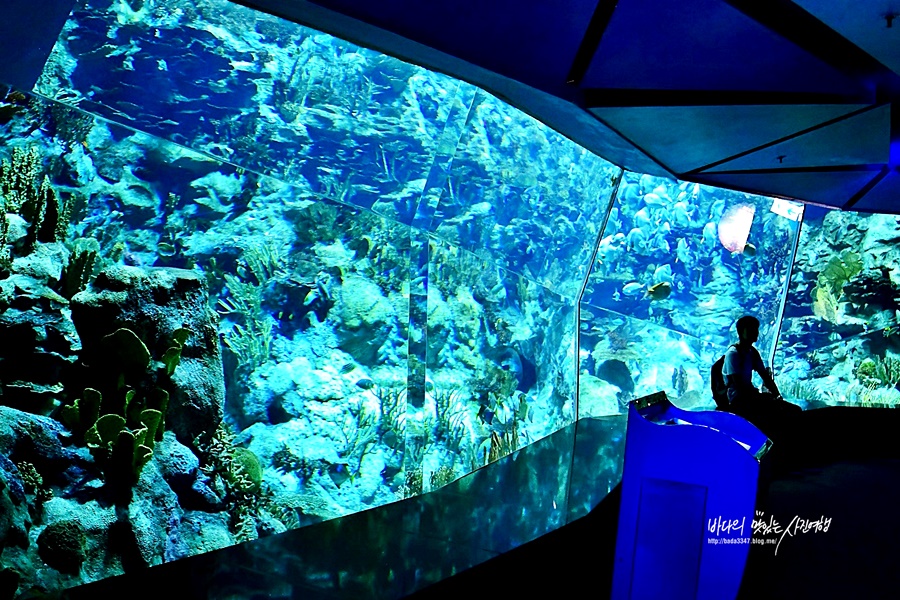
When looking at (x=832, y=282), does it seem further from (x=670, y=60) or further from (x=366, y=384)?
(x=366, y=384)

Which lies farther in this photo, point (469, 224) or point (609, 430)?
point (609, 430)

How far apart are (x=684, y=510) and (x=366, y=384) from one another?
330 cm

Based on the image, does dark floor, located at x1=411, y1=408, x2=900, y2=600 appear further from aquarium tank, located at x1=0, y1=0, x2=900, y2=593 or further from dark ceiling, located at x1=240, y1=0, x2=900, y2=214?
dark ceiling, located at x1=240, y1=0, x2=900, y2=214

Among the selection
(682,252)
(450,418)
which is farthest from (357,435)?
(682,252)

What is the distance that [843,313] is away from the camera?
11.9 m

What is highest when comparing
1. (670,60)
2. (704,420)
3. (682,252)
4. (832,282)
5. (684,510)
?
(670,60)

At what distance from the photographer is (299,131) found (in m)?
4.76

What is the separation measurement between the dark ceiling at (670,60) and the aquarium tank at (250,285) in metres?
0.78

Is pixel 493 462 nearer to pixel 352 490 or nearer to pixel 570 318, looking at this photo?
pixel 352 490

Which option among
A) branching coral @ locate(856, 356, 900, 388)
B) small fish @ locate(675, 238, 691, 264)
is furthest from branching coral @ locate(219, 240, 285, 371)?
branching coral @ locate(856, 356, 900, 388)

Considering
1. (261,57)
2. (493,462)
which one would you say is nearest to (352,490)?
(493,462)

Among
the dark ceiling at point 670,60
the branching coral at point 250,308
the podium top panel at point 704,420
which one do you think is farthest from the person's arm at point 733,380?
the branching coral at point 250,308

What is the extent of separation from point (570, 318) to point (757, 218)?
4537 millimetres

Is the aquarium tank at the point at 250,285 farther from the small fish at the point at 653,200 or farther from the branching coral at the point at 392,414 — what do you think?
the small fish at the point at 653,200
